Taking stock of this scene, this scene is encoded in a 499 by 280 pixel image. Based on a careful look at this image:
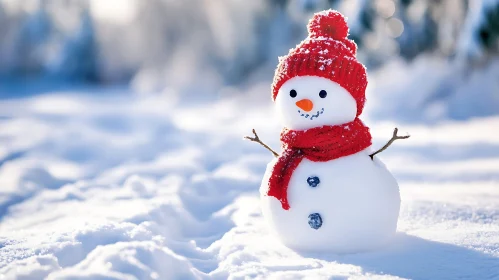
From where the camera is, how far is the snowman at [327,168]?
8.76ft

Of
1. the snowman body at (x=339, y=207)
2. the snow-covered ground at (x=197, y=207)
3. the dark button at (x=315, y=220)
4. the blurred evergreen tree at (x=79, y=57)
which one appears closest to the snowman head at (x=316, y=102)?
the snowman body at (x=339, y=207)

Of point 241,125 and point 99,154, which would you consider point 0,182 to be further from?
point 241,125

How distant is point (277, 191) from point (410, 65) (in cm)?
937

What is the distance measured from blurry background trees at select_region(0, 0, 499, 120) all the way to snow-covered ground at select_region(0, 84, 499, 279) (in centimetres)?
150

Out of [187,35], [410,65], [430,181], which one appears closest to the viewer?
[430,181]

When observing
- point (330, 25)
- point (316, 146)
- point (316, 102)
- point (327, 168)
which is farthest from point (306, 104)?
point (330, 25)

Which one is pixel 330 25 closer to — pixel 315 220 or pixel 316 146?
pixel 316 146

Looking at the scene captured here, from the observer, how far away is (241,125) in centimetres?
933

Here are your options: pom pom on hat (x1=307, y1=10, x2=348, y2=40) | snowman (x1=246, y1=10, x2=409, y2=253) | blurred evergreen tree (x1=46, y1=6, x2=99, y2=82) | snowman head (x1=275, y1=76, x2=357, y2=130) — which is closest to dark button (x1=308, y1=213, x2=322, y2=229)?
snowman (x1=246, y1=10, x2=409, y2=253)

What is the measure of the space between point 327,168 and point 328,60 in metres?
0.61

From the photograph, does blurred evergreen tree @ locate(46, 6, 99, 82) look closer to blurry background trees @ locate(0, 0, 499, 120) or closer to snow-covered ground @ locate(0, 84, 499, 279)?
blurry background trees @ locate(0, 0, 499, 120)

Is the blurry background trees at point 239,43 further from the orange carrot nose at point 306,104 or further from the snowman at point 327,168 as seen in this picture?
the orange carrot nose at point 306,104

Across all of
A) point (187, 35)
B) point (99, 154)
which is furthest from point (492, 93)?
point (187, 35)

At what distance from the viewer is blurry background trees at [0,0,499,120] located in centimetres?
952
